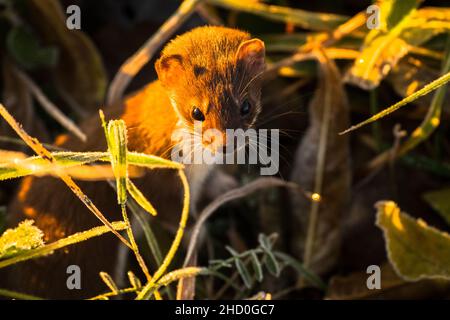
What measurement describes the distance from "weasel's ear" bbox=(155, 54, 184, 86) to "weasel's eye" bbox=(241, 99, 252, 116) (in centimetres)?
9

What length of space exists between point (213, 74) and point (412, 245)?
1.61ft

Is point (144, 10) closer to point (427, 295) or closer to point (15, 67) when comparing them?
point (15, 67)

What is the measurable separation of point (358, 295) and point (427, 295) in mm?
110

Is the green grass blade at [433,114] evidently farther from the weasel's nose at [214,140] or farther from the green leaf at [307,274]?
the weasel's nose at [214,140]

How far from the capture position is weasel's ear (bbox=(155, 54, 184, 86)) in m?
0.75

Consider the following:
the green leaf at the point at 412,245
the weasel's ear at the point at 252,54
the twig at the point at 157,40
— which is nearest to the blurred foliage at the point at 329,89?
the green leaf at the point at 412,245

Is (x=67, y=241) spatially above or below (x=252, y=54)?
below

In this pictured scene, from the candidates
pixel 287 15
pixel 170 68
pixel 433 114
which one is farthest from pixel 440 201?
pixel 170 68

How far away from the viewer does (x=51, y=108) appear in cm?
129

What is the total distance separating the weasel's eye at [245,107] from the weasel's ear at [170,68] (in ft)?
0.30

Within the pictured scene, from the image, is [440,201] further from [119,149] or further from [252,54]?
[119,149]

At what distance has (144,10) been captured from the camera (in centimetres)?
146

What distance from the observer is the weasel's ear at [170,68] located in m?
0.75
